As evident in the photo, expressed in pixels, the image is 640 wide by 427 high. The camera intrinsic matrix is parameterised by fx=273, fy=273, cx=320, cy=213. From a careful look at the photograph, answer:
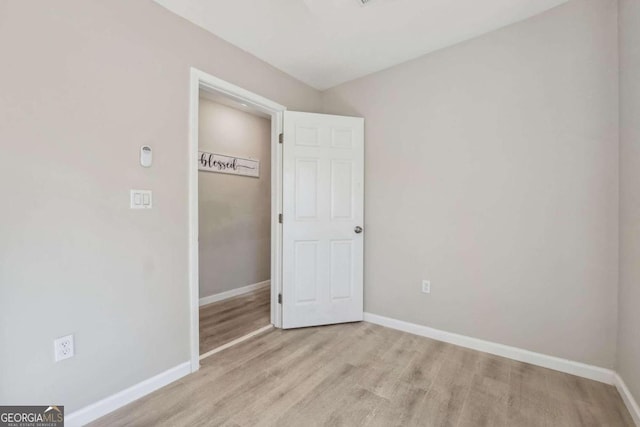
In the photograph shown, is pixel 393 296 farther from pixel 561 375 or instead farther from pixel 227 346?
pixel 227 346

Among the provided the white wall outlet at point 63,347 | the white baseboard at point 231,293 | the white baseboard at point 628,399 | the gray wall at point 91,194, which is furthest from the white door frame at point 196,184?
the white baseboard at point 628,399

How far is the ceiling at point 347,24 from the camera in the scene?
1.85 meters

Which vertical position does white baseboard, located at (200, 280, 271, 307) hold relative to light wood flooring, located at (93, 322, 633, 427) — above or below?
above

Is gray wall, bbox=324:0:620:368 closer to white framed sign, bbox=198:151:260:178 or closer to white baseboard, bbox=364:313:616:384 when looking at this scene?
white baseboard, bbox=364:313:616:384

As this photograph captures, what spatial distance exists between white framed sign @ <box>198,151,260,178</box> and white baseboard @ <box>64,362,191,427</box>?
7.27 feet

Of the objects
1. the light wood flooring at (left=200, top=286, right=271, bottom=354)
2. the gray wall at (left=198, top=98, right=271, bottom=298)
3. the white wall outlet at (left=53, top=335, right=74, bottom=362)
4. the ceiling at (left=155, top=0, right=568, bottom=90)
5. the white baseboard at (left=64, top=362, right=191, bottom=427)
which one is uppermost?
the ceiling at (left=155, top=0, right=568, bottom=90)

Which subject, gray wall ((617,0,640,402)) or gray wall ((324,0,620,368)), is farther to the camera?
gray wall ((324,0,620,368))

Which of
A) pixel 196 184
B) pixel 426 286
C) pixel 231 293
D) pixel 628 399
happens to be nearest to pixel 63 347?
pixel 196 184

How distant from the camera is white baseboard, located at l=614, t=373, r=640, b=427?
57.2 inches

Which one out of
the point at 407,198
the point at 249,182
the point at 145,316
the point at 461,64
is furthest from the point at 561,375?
the point at 249,182

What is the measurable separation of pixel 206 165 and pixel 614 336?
12.8 feet

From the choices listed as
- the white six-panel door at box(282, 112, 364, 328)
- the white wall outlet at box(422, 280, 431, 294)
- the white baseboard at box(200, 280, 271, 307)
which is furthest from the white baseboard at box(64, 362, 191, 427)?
the white wall outlet at box(422, 280, 431, 294)

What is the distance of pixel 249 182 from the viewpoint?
3.93 meters

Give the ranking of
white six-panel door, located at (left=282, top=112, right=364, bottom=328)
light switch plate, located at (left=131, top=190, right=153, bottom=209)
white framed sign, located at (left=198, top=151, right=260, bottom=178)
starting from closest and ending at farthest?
1. light switch plate, located at (left=131, top=190, right=153, bottom=209)
2. white six-panel door, located at (left=282, top=112, right=364, bottom=328)
3. white framed sign, located at (left=198, top=151, right=260, bottom=178)
